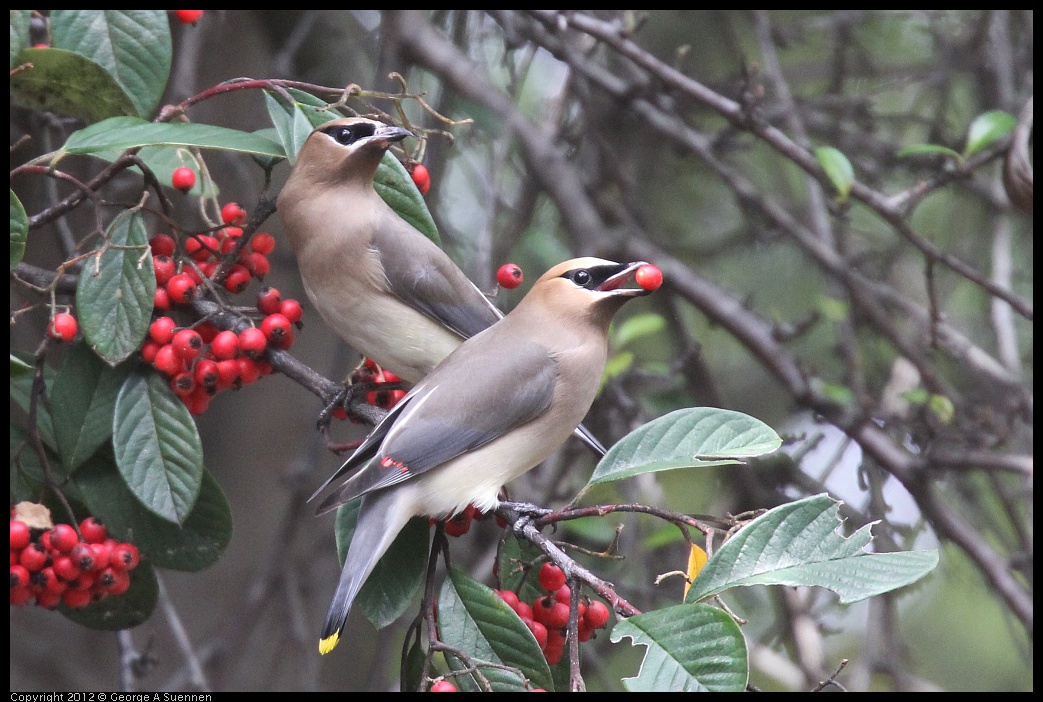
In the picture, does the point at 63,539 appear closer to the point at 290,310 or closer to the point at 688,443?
the point at 290,310

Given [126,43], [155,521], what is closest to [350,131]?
[126,43]

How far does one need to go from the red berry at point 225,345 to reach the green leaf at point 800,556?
3.64 ft

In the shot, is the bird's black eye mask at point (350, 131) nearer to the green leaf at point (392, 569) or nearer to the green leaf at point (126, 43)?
the green leaf at point (126, 43)

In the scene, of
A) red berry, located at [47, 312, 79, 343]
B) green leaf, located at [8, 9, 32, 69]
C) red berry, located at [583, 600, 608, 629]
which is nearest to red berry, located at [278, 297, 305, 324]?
red berry, located at [47, 312, 79, 343]

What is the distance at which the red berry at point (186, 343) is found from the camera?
2.20 m

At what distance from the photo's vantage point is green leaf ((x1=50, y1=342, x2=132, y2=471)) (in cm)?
218

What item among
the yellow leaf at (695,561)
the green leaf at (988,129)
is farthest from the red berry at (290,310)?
the green leaf at (988,129)

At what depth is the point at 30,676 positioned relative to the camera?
3.83 metres

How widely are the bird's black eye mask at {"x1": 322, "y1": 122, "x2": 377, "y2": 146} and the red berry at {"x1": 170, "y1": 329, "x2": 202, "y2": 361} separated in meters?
0.59

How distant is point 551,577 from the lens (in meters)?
2.19

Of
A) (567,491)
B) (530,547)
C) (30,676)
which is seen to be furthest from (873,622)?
(30,676)

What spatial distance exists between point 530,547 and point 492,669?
0.42 meters
